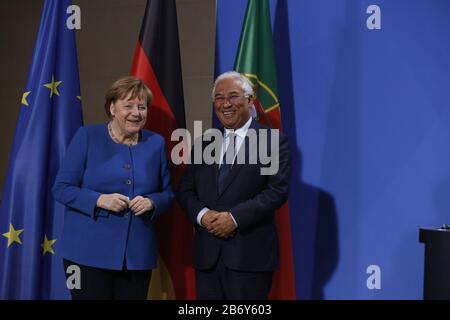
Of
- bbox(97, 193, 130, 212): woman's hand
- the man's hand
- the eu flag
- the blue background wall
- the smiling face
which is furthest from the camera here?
the blue background wall

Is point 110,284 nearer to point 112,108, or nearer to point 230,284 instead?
point 230,284

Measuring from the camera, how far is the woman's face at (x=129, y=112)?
6.91ft

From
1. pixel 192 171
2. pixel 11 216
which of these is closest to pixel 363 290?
pixel 192 171

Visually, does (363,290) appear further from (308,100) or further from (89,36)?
(89,36)

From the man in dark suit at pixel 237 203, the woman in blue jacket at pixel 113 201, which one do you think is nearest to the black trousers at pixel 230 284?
the man in dark suit at pixel 237 203

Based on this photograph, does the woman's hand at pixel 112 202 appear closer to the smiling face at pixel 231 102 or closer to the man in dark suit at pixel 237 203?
the man in dark suit at pixel 237 203

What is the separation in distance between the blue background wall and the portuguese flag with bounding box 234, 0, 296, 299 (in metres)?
0.28

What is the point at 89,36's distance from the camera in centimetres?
370

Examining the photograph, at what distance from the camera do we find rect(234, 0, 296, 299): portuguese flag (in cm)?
277

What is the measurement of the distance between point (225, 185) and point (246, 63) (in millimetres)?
872

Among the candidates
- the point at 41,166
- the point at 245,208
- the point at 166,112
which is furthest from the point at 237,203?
the point at 41,166

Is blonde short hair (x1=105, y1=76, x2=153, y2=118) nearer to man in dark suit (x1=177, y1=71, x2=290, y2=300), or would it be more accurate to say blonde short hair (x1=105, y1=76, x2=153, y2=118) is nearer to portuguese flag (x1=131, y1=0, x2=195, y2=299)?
man in dark suit (x1=177, y1=71, x2=290, y2=300)

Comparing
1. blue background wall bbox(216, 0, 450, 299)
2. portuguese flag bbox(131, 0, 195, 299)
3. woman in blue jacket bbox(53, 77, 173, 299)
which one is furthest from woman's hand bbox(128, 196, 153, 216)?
blue background wall bbox(216, 0, 450, 299)

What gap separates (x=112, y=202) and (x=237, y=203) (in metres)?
0.52
